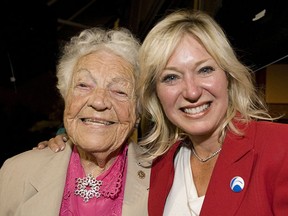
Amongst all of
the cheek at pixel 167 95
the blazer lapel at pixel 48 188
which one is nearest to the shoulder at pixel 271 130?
the cheek at pixel 167 95

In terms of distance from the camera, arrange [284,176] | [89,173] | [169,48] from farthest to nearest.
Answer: [89,173] → [169,48] → [284,176]

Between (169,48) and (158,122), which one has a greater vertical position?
(169,48)

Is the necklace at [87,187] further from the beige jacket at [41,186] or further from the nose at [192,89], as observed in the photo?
the nose at [192,89]

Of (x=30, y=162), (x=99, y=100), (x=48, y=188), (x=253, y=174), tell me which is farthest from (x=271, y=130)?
(x=30, y=162)

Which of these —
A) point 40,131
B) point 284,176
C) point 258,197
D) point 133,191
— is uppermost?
point 284,176

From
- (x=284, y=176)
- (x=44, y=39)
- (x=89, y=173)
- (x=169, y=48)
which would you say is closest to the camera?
(x=284, y=176)

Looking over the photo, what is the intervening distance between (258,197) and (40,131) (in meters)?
4.62

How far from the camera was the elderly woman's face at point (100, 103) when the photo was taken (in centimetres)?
188

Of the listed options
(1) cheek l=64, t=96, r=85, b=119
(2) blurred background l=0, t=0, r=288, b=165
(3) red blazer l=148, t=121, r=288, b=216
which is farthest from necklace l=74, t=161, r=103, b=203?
(2) blurred background l=0, t=0, r=288, b=165

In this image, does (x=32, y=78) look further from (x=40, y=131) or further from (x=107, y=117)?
(x=107, y=117)

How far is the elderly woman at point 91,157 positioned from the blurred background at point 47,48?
27.3 inches

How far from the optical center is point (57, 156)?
6.58 ft

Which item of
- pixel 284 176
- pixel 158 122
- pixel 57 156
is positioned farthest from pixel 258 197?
pixel 57 156

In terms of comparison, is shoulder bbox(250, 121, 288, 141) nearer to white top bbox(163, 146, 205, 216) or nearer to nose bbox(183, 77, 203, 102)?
nose bbox(183, 77, 203, 102)
